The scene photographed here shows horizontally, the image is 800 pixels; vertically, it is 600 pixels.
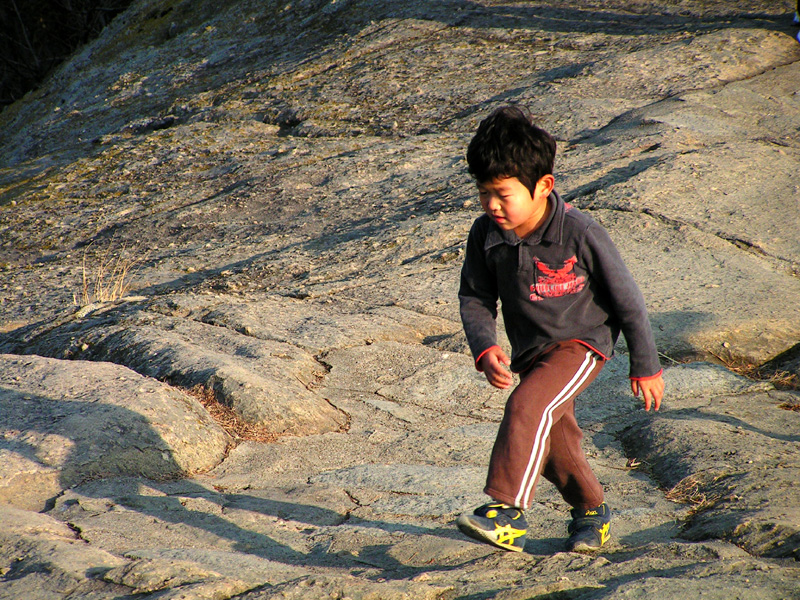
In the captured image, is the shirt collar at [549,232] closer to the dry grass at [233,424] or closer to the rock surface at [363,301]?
the rock surface at [363,301]

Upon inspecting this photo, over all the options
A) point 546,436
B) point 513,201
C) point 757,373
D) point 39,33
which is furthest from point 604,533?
point 39,33

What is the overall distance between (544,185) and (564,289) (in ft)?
0.99

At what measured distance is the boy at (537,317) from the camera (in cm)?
198

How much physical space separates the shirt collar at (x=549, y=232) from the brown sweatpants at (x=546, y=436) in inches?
12.2

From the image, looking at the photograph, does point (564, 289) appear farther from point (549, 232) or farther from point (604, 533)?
point (604, 533)

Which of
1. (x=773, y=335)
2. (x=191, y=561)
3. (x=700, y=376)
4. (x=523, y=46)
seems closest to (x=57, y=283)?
(x=191, y=561)

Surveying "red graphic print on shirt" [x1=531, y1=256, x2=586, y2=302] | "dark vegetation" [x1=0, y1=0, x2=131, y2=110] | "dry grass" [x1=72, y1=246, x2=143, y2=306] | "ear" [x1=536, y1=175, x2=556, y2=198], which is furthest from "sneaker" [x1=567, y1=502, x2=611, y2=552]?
"dark vegetation" [x1=0, y1=0, x2=131, y2=110]

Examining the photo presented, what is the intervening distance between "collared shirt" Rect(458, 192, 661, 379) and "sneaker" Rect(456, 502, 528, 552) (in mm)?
452

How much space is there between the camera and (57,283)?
4996mm

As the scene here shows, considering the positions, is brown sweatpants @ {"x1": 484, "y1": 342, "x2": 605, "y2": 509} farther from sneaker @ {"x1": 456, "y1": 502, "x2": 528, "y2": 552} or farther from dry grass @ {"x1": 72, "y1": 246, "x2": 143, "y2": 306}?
dry grass @ {"x1": 72, "y1": 246, "x2": 143, "y2": 306}

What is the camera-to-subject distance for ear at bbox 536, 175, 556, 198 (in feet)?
6.72

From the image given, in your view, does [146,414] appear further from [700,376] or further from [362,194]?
[362,194]

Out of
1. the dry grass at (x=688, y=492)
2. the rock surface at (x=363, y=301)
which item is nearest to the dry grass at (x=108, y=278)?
the rock surface at (x=363, y=301)

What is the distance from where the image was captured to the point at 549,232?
2098 mm
